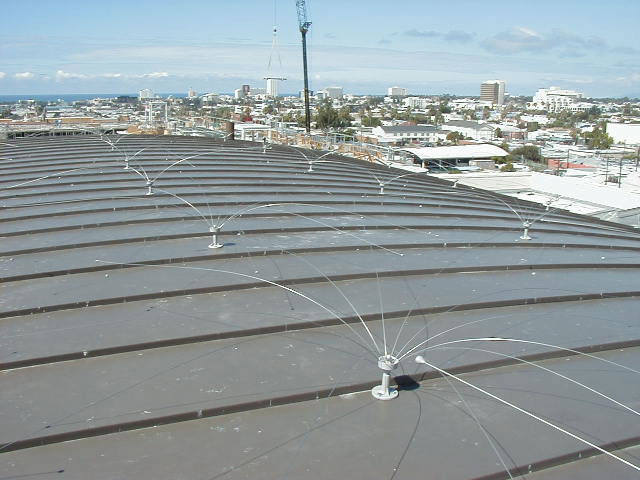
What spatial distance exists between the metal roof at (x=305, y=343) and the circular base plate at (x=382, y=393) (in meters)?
0.10

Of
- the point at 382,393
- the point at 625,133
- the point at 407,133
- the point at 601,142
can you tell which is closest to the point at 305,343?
the point at 382,393

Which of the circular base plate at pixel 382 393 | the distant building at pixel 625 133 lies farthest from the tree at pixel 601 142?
the circular base plate at pixel 382 393

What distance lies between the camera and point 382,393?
6855 mm

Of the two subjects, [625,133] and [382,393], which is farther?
[625,133]

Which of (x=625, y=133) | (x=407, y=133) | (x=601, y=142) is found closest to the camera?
(x=601, y=142)

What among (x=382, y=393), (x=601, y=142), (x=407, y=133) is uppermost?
(x=407, y=133)

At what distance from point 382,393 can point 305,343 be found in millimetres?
1750

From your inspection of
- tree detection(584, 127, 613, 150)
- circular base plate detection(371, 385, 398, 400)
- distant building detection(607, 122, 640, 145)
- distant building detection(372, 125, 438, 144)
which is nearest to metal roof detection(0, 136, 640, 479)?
circular base plate detection(371, 385, 398, 400)

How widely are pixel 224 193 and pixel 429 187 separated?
9386mm

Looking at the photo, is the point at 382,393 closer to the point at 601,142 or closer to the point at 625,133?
the point at 601,142

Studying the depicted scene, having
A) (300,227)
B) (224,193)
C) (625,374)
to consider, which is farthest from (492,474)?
(224,193)

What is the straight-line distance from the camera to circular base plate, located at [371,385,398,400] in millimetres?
6832

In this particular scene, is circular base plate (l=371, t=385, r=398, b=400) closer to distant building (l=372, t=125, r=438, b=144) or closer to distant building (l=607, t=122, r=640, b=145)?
distant building (l=372, t=125, r=438, b=144)

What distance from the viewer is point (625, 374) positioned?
25.5 feet
